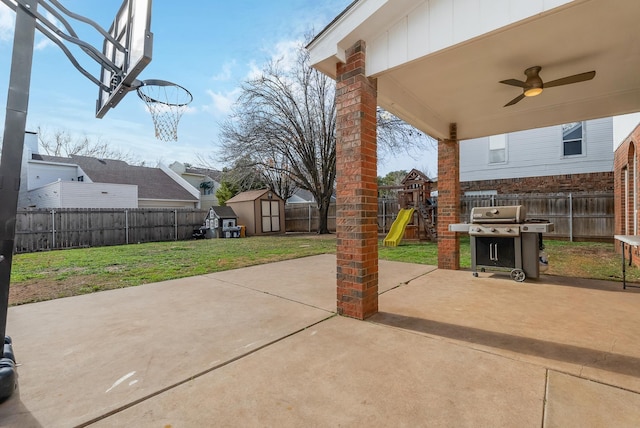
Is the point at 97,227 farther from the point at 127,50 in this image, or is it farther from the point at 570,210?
the point at 570,210

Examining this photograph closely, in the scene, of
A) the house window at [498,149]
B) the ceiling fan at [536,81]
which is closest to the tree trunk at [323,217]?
the house window at [498,149]

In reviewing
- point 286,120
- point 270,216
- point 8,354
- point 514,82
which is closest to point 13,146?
point 8,354

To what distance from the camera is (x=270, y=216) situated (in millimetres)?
17281

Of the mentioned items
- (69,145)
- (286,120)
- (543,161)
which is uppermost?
(69,145)

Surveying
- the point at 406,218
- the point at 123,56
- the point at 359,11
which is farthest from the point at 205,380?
the point at 406,218

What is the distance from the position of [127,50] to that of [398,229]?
29.7 feet

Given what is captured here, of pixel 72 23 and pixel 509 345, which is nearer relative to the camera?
pixel 509 345

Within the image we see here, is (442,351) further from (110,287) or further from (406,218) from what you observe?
(406,218)

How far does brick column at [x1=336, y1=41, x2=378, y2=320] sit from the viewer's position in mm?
3127

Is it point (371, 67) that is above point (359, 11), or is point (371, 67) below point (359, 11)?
below

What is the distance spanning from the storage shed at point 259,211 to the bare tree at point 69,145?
18.2 metres

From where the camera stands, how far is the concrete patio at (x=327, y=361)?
1695 millimetres

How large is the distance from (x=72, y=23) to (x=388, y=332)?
4.67m

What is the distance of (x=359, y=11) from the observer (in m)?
2.94
